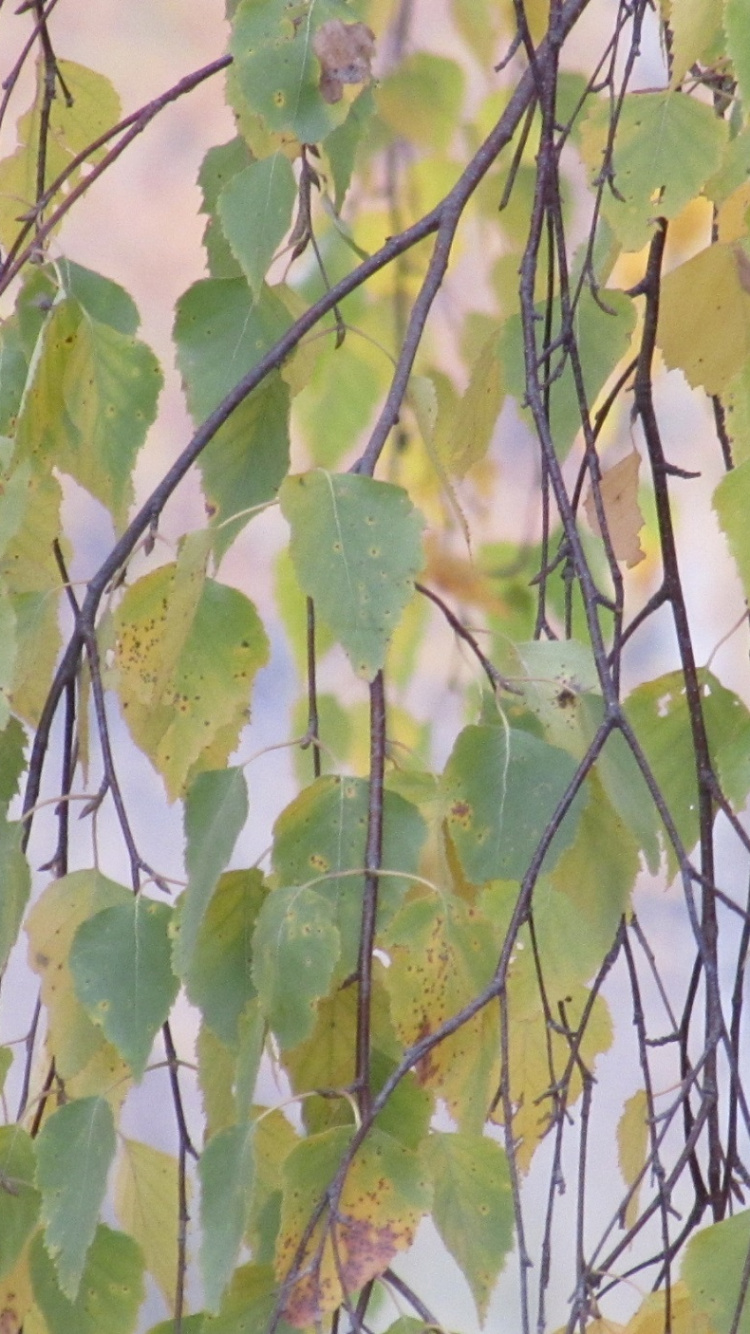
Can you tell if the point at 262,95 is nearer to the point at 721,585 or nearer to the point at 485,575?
the point at 485,575

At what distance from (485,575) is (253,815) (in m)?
0.77

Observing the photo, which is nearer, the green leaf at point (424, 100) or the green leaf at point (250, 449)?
the green leaf at point (250, 449)

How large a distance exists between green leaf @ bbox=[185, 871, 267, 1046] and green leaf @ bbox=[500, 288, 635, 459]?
0.17m

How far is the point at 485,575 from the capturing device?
78cm

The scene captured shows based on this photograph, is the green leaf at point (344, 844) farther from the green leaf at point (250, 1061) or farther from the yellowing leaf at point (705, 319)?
the yellowing leaf at point (705, 319)

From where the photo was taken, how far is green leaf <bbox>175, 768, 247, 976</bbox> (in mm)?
361

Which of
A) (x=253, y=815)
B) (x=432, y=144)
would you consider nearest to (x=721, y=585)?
(x=253, y=815)

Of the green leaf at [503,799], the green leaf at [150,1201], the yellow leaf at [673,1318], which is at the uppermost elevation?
the green leaf at [503,799]

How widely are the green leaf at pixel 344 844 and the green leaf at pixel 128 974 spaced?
0.04 metres

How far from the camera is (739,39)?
334 millimetres

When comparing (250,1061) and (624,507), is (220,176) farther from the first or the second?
(250,1061)

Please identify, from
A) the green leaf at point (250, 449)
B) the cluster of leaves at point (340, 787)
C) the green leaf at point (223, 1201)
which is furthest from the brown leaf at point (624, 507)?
the green leaf at point (223, 1201)

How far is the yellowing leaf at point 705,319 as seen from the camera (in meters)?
0.46

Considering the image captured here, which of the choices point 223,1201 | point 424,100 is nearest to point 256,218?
point 223,1201
